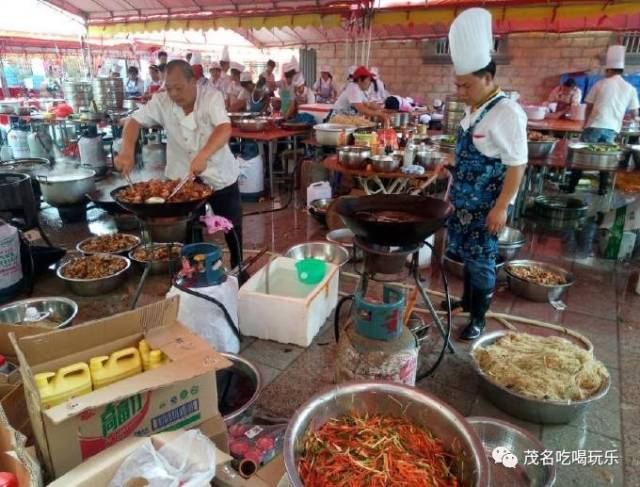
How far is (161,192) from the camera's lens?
3359mm

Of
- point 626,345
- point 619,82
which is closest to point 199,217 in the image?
point 626,345

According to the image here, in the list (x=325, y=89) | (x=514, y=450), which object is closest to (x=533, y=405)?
(x=514, y=450)

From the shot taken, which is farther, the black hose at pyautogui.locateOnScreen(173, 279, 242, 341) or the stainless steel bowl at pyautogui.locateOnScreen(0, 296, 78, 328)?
the stainless steel bowl at pyautogui.locateOnScreen(0, 296, 78, 328)

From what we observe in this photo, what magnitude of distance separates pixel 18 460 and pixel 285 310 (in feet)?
6.73

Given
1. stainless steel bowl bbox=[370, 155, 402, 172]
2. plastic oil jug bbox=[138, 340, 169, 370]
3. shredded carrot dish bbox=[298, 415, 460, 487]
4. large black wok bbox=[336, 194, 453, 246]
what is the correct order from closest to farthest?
shredded carrot dish bbox=[298, 415, 460, 487] → plastic oil jug bbox=[138, 340, 169, 370] → large black wok bbox=[336, 194, 453, 246] → stainless steel bowl bbox=[370, 155, 402, 172]

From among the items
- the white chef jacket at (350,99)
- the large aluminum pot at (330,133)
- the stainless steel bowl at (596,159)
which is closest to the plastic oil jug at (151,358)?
the large aluminum pot at (330,133)

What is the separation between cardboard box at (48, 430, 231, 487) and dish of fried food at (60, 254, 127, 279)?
2913 millimetres

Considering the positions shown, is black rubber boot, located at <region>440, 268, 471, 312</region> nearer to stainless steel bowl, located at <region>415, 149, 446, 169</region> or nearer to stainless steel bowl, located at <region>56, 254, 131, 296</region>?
stainless steel bowl, located at <region>415, 149, 446, 169</region>

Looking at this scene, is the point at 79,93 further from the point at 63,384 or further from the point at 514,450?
the point at 514,450

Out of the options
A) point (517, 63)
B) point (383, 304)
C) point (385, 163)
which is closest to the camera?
point (383, 304)

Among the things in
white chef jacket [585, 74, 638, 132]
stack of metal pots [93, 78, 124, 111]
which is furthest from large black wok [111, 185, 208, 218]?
stack of metal pots [93, 78, 124, 111]

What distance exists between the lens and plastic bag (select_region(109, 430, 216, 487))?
158 cm

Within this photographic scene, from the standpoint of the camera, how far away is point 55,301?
382 centimetres

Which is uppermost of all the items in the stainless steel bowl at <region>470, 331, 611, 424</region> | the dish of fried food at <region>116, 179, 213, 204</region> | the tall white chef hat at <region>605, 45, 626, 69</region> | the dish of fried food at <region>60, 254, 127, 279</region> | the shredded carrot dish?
the tall white chef hat at <region>605, 45, 626, 69</region>
